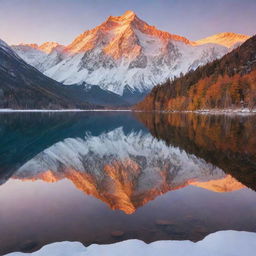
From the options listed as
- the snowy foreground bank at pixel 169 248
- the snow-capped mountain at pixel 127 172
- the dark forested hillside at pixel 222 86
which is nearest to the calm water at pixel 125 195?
the snow-capped mountain at pixel 127 172

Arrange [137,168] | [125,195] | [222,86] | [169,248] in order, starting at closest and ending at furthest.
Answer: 1. [169,248]
2. [125,195]
3. [137,168]
4. [222,86]

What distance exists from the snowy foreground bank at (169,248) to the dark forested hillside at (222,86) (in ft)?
372

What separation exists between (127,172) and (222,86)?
12010 cm

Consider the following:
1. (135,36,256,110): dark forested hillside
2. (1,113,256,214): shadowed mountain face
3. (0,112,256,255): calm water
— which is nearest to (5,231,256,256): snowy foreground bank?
(0,112,256,255): calm water

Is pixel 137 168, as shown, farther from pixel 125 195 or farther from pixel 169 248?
pixel 169 248

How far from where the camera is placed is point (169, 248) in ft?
33.2

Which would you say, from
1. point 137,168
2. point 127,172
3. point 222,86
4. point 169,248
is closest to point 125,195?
point 127,172

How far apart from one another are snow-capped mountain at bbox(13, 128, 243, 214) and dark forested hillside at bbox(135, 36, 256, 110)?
3743 inches

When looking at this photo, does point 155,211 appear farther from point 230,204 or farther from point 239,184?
point 239,184

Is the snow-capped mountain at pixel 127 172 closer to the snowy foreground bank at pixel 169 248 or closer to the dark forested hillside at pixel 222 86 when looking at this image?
the snowy foreground bank at pixel 169 248

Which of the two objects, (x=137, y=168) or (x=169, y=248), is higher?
(x=169, y=248)

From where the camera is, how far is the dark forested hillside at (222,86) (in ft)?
422

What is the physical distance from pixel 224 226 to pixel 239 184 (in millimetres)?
7010

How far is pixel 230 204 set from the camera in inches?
635
